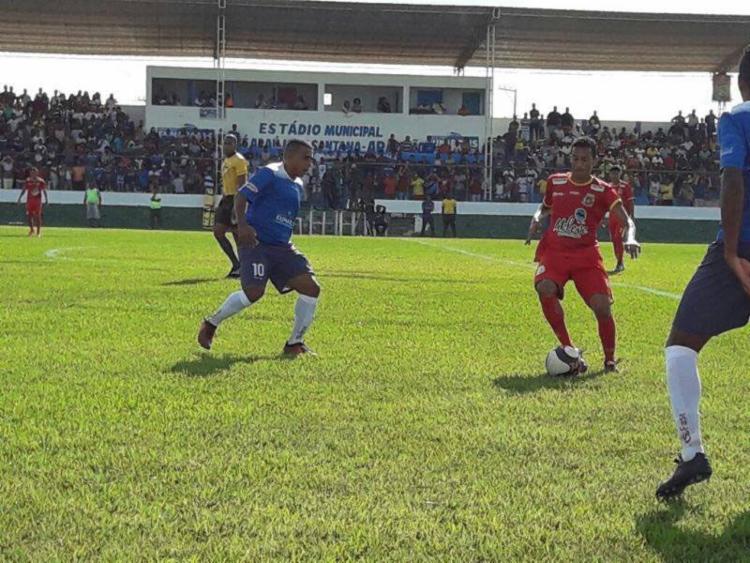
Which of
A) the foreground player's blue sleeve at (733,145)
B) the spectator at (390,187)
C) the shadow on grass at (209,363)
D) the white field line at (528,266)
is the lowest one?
the white field line at (528,266)

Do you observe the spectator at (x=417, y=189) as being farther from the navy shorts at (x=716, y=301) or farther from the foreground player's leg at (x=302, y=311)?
the navy shorts at (x=716, y=301)

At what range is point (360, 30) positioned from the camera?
1642 inches

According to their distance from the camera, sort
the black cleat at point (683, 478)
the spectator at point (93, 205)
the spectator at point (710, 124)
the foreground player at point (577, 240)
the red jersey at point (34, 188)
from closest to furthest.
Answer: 1. the black cleat at point (683, 478)
2. the foreground player at point (577, 240)
3. the red jersey at point (34, 188)
4. the spectator at point (93, 205)
5. the spectator at point (710, 124)

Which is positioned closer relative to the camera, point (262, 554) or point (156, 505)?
point (262, 554)

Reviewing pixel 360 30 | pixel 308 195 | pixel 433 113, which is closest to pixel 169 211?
pixel 308 195

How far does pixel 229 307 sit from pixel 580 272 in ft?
8.37

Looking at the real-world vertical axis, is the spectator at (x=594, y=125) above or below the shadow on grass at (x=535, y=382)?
above

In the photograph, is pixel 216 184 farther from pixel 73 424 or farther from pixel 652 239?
pixel 73 424

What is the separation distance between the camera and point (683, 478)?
12.3 ft

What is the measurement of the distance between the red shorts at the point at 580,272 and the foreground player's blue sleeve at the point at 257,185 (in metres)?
2.16

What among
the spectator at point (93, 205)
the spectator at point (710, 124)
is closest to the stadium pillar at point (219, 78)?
the spectator at point (93, 205)

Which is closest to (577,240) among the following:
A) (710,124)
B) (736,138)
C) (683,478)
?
(736,138)

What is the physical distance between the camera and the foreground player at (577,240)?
23.6 feet

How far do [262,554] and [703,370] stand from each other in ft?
14.9
